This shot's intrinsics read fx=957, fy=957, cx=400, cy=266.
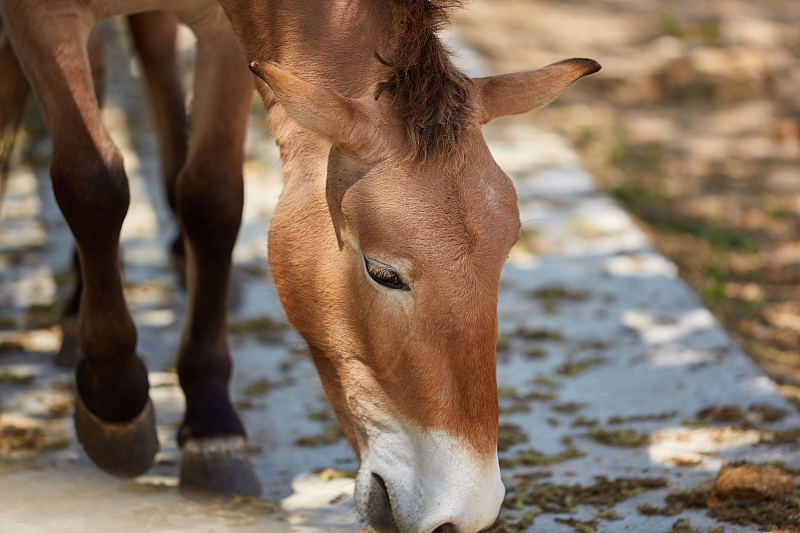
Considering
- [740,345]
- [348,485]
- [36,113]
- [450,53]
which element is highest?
[450,53]

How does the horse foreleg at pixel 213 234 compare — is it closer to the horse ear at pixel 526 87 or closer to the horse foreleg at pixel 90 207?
the horse foreleg at pixel 90 207

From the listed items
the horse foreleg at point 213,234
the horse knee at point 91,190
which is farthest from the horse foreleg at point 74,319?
the horse knee at point 91,190

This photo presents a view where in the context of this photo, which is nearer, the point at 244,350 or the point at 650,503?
the point at 650,503

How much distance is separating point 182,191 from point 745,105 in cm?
561

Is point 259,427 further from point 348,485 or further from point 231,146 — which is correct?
point 231,146

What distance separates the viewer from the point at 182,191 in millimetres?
3391

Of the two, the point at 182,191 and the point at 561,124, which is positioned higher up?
the point at 182,191

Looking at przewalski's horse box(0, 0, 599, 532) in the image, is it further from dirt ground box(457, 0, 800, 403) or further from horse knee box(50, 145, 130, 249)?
dirt ground box(457, 0, 800, 403)

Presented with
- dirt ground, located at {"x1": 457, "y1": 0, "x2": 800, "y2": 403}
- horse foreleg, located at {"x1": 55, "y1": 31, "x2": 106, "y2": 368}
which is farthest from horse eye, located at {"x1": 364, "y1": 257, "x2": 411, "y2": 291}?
dirt ground, located at {"x1": 457, "y1": 0, "x2": 800, "y2": 403}

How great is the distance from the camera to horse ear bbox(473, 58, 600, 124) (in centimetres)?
266

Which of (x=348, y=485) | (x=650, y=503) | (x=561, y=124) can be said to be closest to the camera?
(x=650, y=503)

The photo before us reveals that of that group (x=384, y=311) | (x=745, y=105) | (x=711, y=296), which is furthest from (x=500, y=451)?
(x=745, y=105)

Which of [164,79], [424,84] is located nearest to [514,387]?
[424,84]

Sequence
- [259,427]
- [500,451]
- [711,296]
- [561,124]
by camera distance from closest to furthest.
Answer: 1. [500,451]
2. [259,427]
3. [711,296]
4. [561,124]
